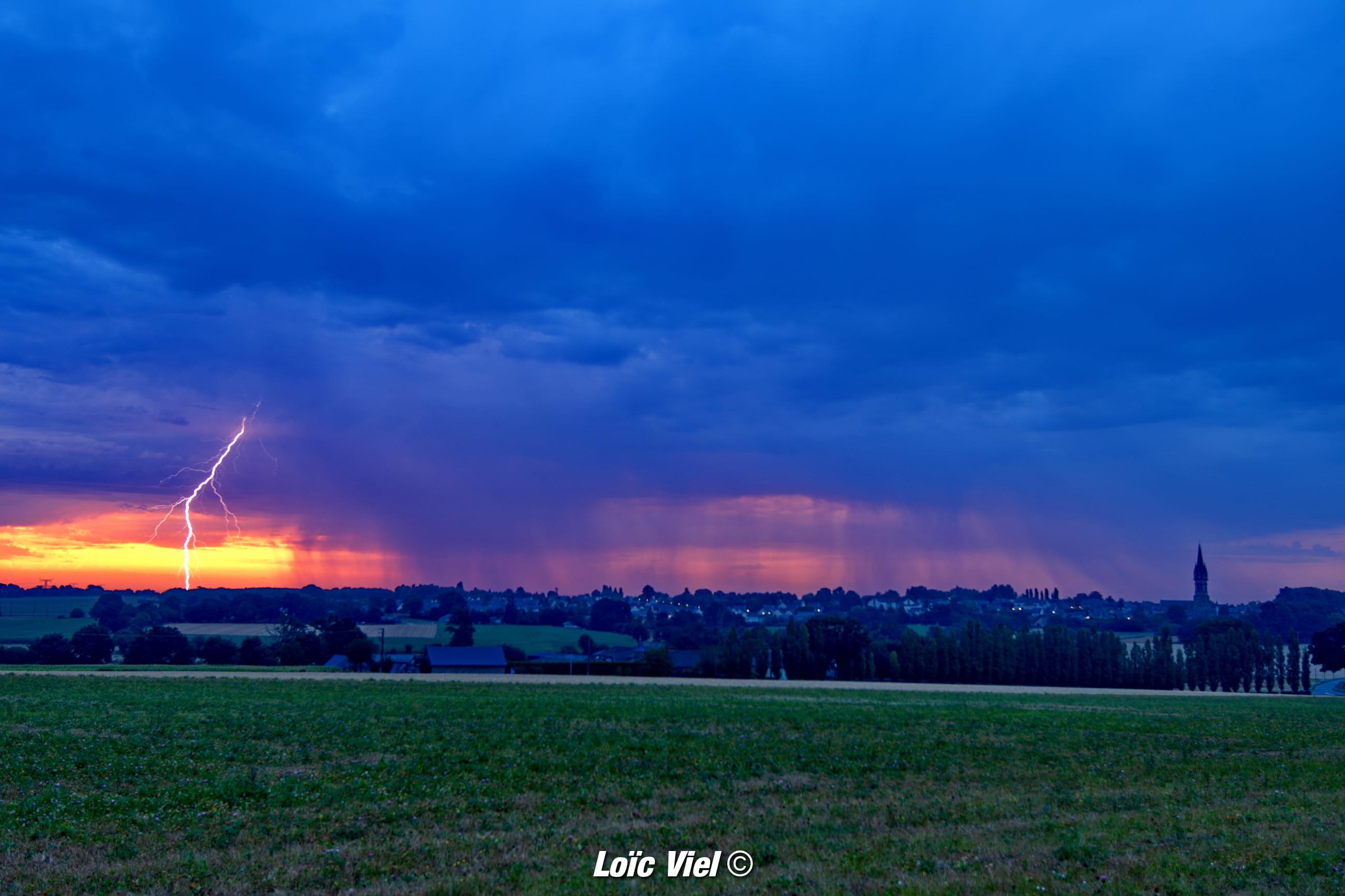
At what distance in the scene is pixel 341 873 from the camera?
12.4 m

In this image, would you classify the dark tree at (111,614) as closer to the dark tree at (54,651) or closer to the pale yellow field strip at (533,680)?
the dark tree at (54,651)

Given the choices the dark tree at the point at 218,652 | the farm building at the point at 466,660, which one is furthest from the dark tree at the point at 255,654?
the farm building at the point at 466,660

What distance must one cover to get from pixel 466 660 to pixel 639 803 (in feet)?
332

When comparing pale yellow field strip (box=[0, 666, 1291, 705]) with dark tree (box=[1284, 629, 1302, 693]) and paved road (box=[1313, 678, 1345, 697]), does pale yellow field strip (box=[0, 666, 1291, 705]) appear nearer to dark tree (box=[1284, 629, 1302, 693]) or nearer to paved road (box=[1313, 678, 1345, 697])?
paved road (box=[1313, 678, 1345, 697])

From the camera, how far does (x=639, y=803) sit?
17703 mm

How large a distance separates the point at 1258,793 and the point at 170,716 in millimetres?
35429

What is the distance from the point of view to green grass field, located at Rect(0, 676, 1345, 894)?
483 inches

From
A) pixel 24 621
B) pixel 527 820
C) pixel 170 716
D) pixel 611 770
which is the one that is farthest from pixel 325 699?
pixel 24 621

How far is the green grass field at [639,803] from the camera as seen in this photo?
40.2 ft

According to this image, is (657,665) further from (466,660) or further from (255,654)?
(255,654)

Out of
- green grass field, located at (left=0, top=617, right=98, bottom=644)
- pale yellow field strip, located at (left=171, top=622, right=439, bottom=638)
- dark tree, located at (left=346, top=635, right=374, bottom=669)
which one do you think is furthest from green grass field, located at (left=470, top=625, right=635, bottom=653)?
green grass field, located at (left=0, top=617, right=98, bottom=644)

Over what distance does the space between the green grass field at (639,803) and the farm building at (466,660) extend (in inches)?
2992

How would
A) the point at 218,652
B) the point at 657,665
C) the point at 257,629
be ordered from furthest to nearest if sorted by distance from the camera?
the point at 257,629 < the point at 218,652 < the point at 657,665

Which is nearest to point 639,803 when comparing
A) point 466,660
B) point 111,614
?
point 466,660
